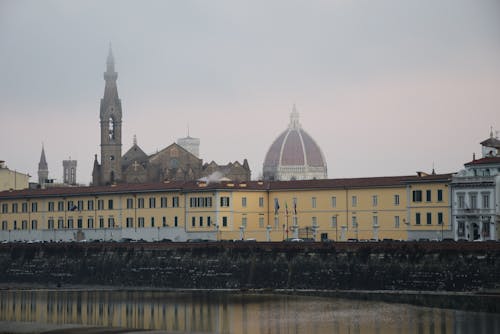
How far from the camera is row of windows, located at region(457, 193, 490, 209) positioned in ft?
381

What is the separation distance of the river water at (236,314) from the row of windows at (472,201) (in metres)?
22.1

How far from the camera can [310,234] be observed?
134 m

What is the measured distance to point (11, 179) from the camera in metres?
182

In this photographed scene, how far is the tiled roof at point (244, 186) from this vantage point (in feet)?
419

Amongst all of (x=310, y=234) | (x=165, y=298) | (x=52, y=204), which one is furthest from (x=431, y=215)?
(x=52, y=204)

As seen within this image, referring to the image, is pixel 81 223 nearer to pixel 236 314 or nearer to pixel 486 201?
pixel 486 201

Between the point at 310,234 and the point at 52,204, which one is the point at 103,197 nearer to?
the point at 52,204

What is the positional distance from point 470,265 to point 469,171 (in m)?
21.1

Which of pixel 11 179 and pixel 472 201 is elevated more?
pixel 11 179

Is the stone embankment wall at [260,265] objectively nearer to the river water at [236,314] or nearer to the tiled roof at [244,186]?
the river water at [236,314]

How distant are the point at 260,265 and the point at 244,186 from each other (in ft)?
85.7

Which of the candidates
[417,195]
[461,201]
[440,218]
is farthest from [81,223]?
[461,201]

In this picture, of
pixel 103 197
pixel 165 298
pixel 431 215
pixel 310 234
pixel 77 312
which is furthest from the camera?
pixel 103 197

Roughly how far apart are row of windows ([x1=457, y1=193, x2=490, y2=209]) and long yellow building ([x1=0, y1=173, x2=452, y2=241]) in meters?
2.09
